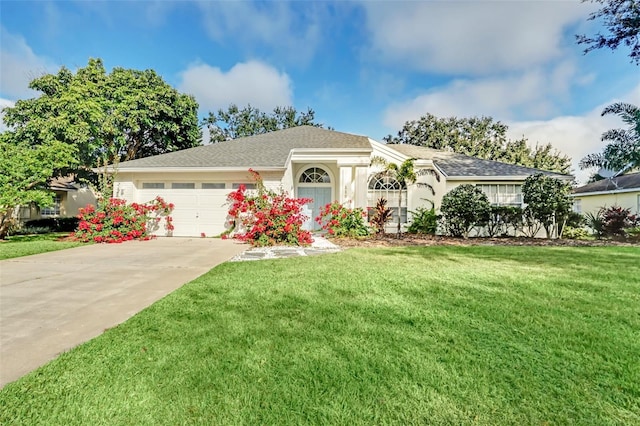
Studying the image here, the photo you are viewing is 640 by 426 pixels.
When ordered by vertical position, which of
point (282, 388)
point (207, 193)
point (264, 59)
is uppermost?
point (264, 59)

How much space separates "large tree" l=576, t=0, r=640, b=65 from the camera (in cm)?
842

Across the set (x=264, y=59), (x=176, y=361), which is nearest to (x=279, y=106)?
(x=264, y=59)

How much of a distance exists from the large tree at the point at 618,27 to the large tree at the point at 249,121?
2437 cm

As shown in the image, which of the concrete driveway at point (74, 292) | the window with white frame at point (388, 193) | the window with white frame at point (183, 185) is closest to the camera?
the concrete driveway at point (74, 292)

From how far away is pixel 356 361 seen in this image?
7.86ft

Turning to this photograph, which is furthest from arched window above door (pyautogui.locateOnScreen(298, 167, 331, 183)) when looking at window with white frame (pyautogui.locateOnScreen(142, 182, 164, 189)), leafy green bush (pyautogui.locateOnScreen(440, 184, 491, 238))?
window with white frame (pyautogui.locateOnScreen(142, 182, 164, 189))

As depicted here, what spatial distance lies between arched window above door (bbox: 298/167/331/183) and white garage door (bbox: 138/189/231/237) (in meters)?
3.96

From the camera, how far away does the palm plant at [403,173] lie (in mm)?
12272

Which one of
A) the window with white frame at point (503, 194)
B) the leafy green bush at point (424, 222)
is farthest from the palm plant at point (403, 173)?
the window with white frame at point (503, 194)

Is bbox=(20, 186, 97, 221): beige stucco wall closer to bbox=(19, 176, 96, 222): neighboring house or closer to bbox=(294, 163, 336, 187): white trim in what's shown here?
bbox=(19, 176, 96, 222): neighboring house

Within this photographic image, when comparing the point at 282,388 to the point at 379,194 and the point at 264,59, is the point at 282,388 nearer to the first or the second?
the point at 379,194

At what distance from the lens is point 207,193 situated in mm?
Result: 11977

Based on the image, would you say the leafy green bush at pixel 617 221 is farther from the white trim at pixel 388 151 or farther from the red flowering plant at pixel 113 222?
the red flowering plant at pixel 113 222

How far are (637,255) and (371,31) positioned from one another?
505 inches
